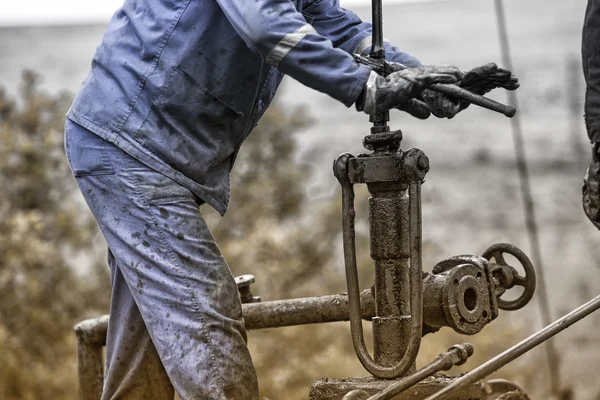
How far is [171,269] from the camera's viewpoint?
2121 millimetres

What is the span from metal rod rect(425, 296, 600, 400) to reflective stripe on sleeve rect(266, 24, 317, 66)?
81cm

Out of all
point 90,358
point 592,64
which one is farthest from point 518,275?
point 90,358

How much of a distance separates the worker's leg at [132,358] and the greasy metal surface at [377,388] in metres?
0.42

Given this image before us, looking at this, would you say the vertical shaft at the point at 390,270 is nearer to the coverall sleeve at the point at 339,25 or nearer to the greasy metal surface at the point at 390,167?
the greasy metal surface at the point at 390,167

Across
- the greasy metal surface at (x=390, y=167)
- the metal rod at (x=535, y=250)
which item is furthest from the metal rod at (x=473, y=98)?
the metal rod at (x=535, y=250)

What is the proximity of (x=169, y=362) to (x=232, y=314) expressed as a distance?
0.61 feet

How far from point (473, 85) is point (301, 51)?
0.49 metres

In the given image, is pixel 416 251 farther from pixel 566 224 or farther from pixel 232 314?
pixel 566 224

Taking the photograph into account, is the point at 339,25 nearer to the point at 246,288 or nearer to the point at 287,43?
the point at 287,43

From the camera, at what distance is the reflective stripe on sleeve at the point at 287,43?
198 centimetres

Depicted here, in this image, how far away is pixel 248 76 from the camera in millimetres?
2244

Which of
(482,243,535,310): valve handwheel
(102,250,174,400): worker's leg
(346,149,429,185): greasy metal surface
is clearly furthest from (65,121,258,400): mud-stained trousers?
(482,243,535,310): valve handwheel

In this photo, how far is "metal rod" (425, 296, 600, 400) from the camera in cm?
196

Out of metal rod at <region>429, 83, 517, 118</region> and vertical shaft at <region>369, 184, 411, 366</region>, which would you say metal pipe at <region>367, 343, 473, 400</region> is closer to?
vertical shaft at <region>369, 184, 411, 366</region>
